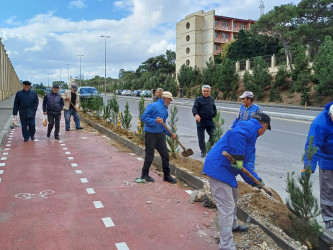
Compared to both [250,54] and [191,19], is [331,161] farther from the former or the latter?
[191,19]

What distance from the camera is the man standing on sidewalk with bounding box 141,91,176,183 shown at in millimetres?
5930

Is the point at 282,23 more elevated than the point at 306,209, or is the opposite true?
the point at 282,23

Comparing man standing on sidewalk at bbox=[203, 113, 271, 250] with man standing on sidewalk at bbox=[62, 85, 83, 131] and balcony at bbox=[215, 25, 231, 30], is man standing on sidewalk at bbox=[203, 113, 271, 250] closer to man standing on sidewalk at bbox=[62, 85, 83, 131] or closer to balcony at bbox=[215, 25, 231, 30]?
man standing on sidewalk at bbox=[62, 85, 83, 131]

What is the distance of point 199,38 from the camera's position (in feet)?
225

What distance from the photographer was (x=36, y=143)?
1038 cm

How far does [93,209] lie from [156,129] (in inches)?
71.9

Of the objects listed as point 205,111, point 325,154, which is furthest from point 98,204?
point 205,111

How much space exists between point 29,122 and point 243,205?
8046 millimetres

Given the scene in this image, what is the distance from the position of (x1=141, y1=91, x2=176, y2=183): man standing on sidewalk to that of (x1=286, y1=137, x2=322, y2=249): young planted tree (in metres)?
2.70

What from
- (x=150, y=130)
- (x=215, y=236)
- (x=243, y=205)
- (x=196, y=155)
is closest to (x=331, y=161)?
(x=243, y=205)

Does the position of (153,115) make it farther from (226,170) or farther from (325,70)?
(325,70)

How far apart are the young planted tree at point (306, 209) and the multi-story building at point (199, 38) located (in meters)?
63.7

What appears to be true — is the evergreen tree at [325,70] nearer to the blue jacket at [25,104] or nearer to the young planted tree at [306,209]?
the blue jacket at [25,104]

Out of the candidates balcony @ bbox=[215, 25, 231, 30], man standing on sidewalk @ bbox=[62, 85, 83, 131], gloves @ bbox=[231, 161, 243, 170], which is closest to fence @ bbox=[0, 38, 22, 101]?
man standing on sidewalk @ bbox=[62, 85, 83, 131]
